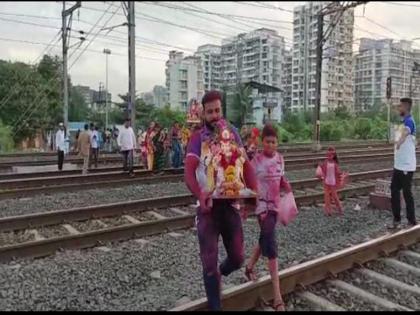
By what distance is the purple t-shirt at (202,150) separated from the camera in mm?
3967

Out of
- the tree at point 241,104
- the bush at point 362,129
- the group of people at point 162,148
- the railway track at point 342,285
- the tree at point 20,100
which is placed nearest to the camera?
the railway track at point 342,285

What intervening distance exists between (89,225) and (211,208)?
489cm

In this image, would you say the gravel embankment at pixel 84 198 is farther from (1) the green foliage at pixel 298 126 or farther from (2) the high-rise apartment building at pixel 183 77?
(1) the green foliage at pixel 298 126

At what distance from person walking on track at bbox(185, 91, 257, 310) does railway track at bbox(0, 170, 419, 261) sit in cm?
336

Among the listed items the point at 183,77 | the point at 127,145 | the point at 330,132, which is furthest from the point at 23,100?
the point at 127,145

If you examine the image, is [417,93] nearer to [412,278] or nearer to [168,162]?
[168,162]

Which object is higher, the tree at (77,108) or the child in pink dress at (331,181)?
the tree at (77,108)

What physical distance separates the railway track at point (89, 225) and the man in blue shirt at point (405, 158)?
2.46 metres

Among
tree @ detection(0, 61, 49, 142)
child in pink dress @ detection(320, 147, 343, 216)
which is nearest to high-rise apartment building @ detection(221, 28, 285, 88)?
child in pink dress @ detection(320, 147, 343, 216)

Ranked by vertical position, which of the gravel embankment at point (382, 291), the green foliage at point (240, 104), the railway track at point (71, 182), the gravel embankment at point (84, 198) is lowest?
the gravel embankment at point (382, 291)

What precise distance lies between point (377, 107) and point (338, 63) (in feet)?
104

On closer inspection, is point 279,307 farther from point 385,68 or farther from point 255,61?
point 385,68

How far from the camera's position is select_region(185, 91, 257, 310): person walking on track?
13.0ft

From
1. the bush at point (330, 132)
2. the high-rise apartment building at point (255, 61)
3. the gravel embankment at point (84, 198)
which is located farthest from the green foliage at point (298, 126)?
the gravel embankment at point (84, 198)
